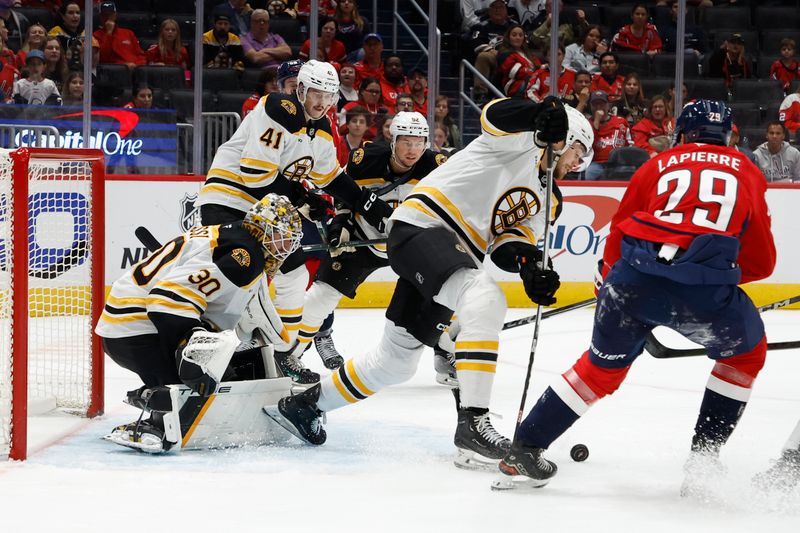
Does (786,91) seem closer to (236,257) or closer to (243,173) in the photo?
(243,173)

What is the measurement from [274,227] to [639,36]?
16.3ft

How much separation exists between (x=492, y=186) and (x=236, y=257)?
0.74 m

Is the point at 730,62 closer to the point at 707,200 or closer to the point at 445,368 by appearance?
the point at 445,368

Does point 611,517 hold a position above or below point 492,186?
below

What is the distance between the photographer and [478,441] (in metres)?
2.99

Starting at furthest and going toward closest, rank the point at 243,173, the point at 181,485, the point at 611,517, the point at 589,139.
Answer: the point at 243,173
the point at 589,139
the point at 181,485
the point at 611,517

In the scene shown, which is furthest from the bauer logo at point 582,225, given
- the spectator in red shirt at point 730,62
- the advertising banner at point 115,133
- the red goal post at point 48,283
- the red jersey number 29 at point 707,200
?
the red jersey number 29 at point 707,200

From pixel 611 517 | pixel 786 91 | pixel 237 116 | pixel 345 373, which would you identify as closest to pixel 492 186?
pixel 345 373

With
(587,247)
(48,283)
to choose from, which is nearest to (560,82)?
(587,247)

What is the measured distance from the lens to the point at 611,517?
2.60 m

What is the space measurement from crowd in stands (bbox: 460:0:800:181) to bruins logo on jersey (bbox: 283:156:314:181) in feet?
10.3

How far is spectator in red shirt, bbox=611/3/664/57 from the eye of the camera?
743 centimetres

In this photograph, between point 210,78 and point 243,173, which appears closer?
point 243,173

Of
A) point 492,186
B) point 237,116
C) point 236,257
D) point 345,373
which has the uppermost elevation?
point 237,116
